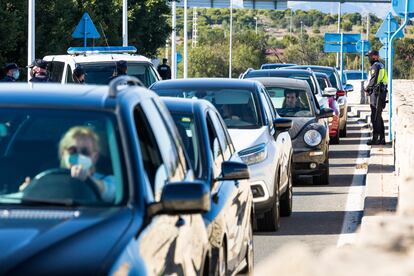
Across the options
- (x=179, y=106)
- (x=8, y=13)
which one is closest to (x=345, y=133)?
(x=8, y=13)

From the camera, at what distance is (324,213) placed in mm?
15391

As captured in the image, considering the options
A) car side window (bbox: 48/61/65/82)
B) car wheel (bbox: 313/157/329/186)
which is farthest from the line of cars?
car side window (bbox: 48/61/65/82)

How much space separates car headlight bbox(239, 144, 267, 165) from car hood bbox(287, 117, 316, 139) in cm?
490

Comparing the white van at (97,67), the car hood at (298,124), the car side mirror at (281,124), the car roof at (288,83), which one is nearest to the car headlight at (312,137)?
the car hood at (298,124)

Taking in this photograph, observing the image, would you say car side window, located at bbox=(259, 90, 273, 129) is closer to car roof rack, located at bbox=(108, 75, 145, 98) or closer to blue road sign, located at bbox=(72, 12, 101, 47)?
car roof rack, located at bbox=(108, 75, 145, 98)

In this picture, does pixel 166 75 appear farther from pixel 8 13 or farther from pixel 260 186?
pixel 260 186

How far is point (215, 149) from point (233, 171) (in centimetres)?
91

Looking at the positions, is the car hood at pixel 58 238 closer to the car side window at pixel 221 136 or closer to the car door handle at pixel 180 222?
the car door handle at pixel 180 222

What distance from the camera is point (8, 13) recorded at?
107 ft

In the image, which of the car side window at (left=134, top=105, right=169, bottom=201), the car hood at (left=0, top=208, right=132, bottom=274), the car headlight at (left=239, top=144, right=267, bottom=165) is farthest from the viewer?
the car headlight at (left=239, top=144, right=267, bottom=165)

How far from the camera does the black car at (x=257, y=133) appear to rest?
43.9ft

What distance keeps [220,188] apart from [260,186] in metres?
4.83

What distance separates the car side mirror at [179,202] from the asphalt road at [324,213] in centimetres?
526

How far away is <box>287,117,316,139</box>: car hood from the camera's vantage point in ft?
61.0
